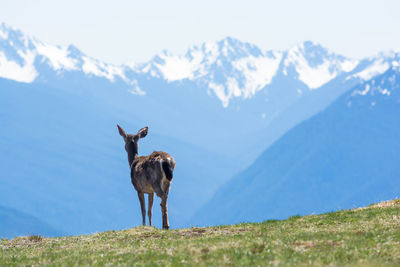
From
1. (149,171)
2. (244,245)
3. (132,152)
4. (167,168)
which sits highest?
(132,152)

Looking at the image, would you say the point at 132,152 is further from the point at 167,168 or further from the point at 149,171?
the point at 167,168

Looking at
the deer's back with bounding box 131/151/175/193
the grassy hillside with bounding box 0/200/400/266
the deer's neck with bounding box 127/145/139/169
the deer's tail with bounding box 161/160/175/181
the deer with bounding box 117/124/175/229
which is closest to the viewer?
the grassy hillside with bounding box 0/200/400/266

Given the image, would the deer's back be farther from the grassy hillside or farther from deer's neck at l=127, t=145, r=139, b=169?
the grassy hillside

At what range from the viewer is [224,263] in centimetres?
1519

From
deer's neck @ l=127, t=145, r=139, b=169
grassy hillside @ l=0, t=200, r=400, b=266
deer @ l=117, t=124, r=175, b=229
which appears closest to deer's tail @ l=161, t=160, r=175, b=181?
deer @ l=117, t=124, r=175, b=229

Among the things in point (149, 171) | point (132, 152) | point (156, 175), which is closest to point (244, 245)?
point (156, 175)

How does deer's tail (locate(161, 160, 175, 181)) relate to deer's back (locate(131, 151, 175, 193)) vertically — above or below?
below

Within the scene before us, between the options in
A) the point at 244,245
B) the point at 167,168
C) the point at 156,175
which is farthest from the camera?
the point at 156,175

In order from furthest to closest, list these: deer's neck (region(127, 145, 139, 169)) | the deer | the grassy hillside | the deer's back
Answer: deer's neck (region(127, 145, 139, 169)) → the deer's back → the deer → the grassy hillside

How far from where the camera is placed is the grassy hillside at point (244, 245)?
614 inches

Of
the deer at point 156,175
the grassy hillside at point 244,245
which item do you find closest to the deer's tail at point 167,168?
the deer at point 156,175

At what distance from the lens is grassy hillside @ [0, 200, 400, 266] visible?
1559cm

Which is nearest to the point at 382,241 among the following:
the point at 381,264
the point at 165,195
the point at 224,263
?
the point at 381,264

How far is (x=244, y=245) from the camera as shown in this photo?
17859 millimetres
